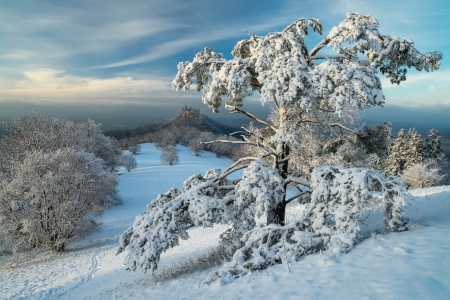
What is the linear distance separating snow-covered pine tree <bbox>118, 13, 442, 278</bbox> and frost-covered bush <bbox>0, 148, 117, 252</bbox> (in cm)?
1185

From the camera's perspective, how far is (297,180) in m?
6.09

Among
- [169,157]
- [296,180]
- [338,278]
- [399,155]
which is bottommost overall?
[169,157]

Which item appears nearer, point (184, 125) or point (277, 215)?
point (277, 215)

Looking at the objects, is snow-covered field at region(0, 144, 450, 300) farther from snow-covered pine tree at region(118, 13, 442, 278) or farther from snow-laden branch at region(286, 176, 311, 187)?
snow-laden branch at region(286, 176, 311, 187)

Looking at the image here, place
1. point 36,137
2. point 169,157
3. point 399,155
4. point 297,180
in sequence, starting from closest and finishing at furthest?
point 297,180 → point 36,137 → point 399,155 → point 169,157

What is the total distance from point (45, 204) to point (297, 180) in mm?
15819

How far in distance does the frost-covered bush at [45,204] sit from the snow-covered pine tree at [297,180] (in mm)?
11847

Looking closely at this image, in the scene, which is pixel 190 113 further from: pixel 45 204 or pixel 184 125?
pixel 45 204

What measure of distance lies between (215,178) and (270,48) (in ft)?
11.2

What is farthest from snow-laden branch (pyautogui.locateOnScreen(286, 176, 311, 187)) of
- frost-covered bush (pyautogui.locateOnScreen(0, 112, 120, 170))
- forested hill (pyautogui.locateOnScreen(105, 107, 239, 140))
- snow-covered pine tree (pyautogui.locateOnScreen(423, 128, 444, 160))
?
forested hill (pyautogui.locateOnScreen(105, 107, 239, 140))

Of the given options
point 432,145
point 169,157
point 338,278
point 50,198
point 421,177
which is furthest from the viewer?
point 169,157

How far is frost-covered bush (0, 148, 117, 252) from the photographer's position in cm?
1453

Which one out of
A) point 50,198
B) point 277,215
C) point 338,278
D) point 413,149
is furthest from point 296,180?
point 413,149

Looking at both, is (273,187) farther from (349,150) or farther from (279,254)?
(349,150)
